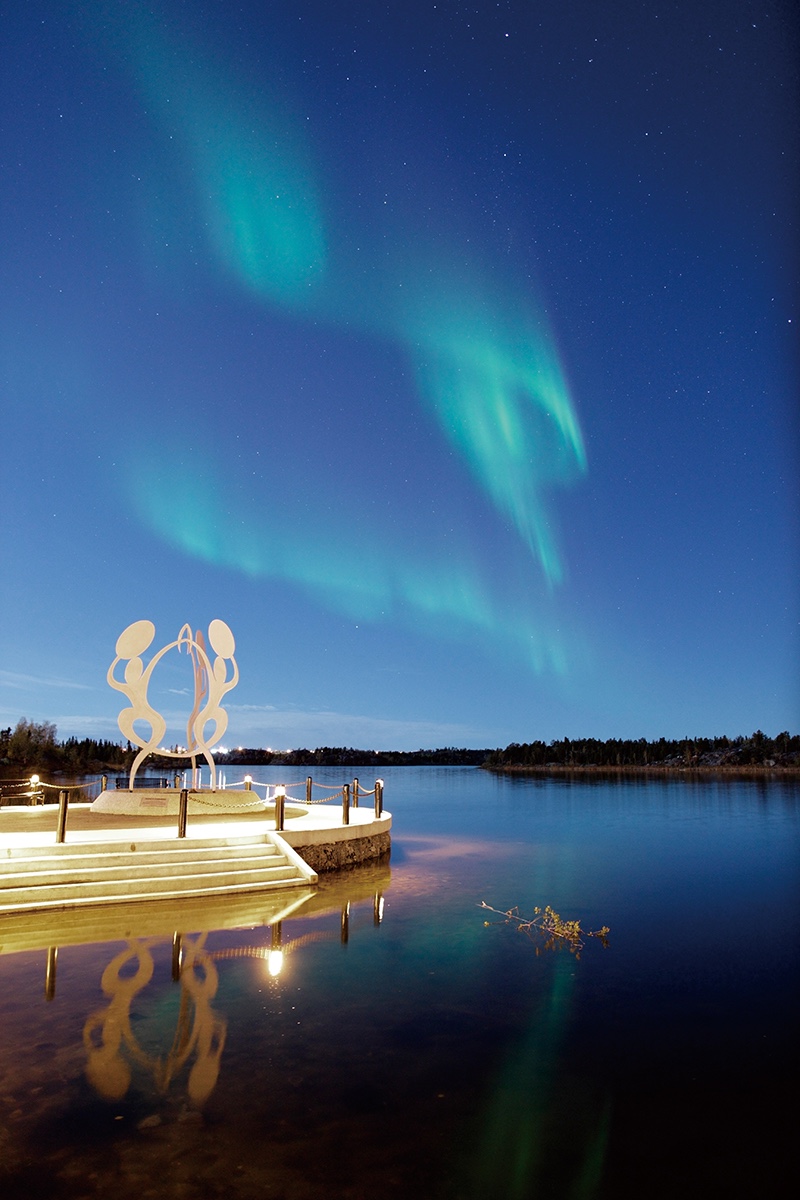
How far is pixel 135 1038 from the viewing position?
7199mm

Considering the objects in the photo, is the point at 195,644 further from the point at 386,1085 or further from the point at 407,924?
the point at 386,1085

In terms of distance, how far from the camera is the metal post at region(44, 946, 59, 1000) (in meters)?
8.48

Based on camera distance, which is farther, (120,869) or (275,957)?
(120,869)

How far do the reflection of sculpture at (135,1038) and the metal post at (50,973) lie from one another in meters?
0.60

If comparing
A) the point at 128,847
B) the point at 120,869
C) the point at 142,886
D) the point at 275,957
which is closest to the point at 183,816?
the point at 128,847

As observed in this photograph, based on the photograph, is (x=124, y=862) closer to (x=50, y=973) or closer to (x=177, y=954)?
(x=177, y=954)

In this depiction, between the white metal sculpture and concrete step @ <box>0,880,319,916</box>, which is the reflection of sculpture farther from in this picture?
the white metal sculpture

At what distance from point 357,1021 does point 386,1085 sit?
1628mm

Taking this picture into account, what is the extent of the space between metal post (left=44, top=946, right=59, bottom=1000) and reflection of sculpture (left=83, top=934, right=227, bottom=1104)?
0.60 meters

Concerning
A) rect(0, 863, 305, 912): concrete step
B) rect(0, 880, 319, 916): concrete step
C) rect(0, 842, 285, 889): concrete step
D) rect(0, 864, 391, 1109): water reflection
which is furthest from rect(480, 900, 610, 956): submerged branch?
rect(0, 842, 285, 889): concrete step

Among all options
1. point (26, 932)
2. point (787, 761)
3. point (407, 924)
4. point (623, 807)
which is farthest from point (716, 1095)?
point (787, 761)

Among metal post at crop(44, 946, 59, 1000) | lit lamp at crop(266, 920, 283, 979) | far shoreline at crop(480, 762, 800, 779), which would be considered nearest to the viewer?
metal post at crop(44, 946, 59, 1000)

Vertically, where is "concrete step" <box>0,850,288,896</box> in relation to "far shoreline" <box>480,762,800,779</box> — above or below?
above

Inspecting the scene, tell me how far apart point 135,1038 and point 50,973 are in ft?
9.12
